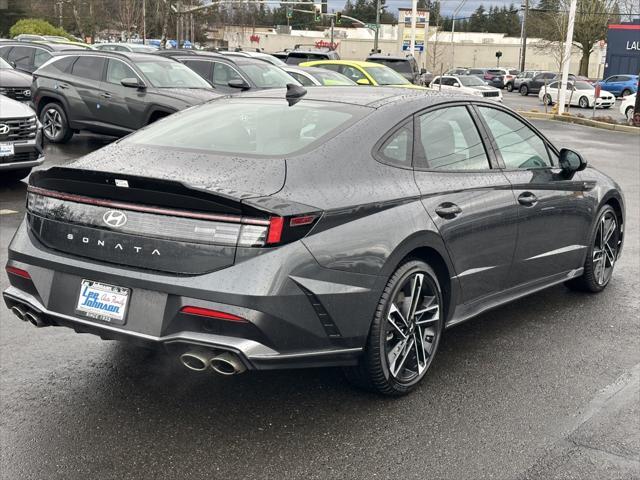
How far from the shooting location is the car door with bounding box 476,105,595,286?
4875 millimetres

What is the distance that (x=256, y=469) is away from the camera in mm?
3301

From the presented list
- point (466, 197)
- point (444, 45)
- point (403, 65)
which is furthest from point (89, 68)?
point (444, 45)

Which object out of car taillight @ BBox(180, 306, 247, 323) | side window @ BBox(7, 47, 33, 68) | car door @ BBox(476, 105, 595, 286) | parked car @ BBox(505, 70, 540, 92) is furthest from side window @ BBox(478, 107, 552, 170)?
parked car @ BBox(505, 70, 540, 92)

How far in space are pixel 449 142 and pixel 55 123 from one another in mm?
11516

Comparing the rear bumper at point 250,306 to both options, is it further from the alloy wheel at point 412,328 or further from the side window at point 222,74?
the side window at point 222,74

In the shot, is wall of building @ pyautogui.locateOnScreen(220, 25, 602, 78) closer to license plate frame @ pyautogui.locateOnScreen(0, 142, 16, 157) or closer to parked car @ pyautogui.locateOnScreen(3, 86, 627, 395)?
license plate frame @ pyautogui.locateOnScreen(0, 142, 16, 157)

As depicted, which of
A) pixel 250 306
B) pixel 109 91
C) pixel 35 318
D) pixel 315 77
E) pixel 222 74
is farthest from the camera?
pixel 315 77

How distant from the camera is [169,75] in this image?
1361 cm

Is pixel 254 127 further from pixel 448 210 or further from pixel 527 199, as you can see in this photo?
pixel 527 199

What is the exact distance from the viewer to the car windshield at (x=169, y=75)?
1334cm

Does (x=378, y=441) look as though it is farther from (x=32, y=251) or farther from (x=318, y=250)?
(x=32, y=251)

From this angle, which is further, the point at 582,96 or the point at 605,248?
the point at 582,96

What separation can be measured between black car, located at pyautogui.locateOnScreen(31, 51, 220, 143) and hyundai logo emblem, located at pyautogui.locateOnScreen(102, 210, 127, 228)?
9403 millimetres

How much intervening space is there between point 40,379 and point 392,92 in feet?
8.47
